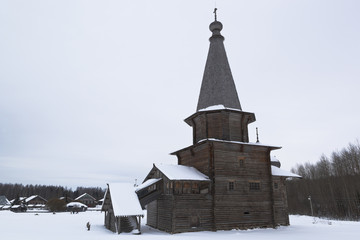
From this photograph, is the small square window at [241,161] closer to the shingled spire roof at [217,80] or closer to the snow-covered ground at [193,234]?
the shingled spire roof at [217,80]

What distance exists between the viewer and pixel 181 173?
2267cm

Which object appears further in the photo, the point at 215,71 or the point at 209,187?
the point at 215,71

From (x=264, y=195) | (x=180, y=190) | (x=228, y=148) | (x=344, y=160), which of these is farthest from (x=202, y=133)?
(x=344, y=160)

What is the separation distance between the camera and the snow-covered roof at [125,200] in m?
21.1

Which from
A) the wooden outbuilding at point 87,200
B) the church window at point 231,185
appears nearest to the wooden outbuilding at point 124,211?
the church window at point 231,185

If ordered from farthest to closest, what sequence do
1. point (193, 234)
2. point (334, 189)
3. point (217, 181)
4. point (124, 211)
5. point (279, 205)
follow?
point (334, 189) → point (279, 205) → point (217, 181) → point (124, 211) → point (193, 234)

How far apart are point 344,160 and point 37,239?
49.8m

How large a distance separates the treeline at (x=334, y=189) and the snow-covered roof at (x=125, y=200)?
29.2 metres

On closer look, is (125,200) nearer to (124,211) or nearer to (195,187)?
(124,211)

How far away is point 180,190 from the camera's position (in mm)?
22141

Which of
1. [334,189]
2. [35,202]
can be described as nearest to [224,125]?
[334,189]

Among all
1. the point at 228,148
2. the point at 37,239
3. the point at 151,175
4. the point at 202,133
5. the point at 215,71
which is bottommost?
the point at 37,239

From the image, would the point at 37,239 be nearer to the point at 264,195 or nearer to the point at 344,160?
the point at 264,195

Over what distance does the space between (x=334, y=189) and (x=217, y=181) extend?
3641 cm
